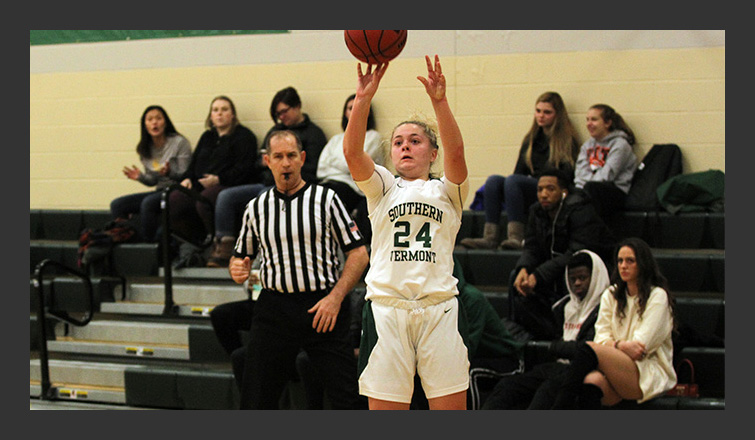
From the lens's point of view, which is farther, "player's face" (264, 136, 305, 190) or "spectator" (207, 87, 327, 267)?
"spectator" (207, 87, 327, 267)

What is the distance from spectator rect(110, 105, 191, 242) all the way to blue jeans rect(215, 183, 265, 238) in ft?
2.93

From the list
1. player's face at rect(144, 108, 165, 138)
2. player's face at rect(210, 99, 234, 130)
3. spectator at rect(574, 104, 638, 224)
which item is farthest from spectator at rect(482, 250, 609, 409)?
player's face at rect(144, 108, 165, 138)

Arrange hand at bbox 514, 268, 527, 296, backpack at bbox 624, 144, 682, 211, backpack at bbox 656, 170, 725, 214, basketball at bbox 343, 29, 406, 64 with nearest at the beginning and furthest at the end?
1. basketball at bbox 343, 29, 406, 64
2. hand at bbox 514, 268, 527, 296
3. backpack at bbox 656, 170, 725, 214
4. backpack at bbox 624, 144, 682, 211

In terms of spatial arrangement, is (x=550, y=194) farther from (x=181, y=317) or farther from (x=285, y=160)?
(x=181, y=317)

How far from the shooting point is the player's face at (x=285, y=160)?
4.12 metres

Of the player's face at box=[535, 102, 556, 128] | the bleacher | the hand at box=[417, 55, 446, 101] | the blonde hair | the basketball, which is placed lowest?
the bleacher

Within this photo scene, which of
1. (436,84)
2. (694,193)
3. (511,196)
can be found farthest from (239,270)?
(694,193)

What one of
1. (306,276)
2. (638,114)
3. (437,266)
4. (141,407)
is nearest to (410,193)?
(437,266)

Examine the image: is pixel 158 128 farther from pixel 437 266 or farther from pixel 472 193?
pixel 437 266

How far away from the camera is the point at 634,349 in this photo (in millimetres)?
4602

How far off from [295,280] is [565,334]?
1.92 m

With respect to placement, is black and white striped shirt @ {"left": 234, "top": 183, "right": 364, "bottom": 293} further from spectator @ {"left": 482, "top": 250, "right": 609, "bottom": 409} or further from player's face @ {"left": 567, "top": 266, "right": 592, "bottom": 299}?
player's face @ {"left": 567, "top": 266, "right": 592, "bottom": 299}

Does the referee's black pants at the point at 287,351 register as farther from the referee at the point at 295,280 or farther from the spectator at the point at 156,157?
the spectator at the point at 156,157

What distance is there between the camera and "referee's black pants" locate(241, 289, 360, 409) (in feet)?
13.4
